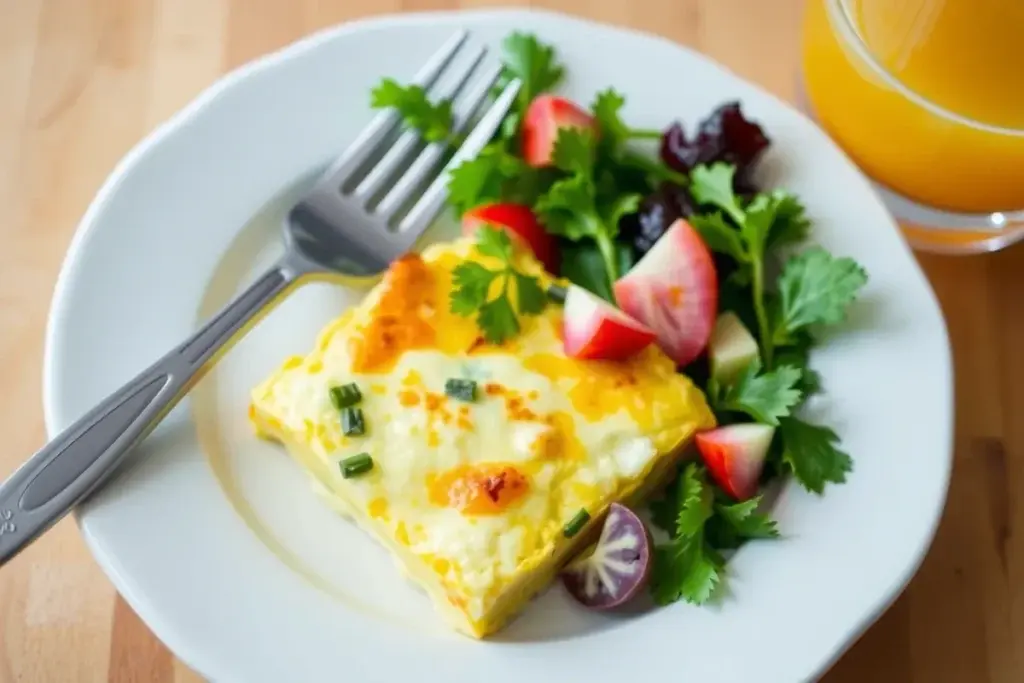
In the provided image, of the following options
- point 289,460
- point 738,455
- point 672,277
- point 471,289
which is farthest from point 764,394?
point 289,460

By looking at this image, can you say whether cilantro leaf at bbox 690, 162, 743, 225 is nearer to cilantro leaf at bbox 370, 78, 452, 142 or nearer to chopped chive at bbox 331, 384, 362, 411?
cilantro leaf at bbox 370, 78, 452, 142

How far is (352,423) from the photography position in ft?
4.54

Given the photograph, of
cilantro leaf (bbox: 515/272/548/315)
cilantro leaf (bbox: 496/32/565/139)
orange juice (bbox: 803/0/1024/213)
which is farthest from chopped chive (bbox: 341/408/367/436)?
orange juice (bbox: 803/0/1024/213)

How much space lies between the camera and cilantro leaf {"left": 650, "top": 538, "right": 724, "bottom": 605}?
1.34m

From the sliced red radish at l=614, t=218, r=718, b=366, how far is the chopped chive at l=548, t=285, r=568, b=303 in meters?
0.07

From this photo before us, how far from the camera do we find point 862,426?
1.46 m

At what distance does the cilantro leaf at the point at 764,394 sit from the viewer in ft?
4.74

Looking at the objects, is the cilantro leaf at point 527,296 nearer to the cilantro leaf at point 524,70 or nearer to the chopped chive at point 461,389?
the chopped chive at point 461,389

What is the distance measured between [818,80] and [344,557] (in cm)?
106

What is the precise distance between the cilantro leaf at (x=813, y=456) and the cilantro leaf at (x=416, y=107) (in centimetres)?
67

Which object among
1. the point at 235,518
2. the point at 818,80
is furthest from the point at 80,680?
the point at 818,80

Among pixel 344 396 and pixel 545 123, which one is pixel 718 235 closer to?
pixel 545 123

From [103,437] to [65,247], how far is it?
0.54 meters

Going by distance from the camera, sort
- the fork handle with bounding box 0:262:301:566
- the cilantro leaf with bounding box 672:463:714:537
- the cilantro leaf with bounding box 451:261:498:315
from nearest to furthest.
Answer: the fork handle with bounding box 0:262:301:566 < the cilantro leaf with bounding box 672:463:714:537 < the cilantro leaf with bounding box 451:261:498:315
